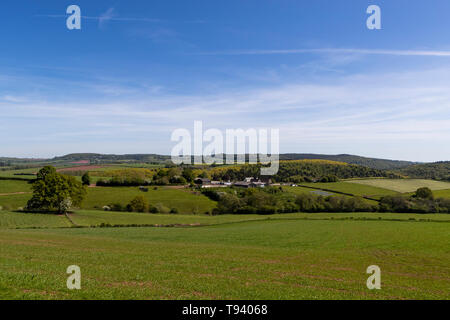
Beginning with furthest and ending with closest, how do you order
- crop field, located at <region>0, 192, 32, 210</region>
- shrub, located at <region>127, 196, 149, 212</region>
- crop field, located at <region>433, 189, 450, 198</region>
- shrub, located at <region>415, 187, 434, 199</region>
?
crop field, located at <region>433, 189, 450, 198</region> → shrub, located at <region>415, 187, 434, 199</region> → shrub, located at <region>127, 196, 149, 212</region> → crop field, located at <region>0, 192, 32, 210</region>

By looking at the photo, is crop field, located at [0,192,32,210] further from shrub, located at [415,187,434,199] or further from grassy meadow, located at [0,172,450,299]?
shrub, located at [415,187,434,199]

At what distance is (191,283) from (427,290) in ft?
46.4

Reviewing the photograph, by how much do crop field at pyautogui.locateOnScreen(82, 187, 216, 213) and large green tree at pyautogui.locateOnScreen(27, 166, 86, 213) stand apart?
15.7 metres

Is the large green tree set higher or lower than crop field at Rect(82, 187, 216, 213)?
higher

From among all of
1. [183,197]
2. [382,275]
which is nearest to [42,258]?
[382,275]

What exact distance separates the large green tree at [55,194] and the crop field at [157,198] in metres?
15.7

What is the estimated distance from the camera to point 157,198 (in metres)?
91.7

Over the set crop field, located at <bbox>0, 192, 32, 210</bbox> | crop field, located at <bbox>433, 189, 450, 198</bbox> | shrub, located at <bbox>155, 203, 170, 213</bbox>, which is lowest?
shrub, located at <bbox>155, 203, 170, 213</bbox>

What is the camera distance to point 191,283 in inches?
572

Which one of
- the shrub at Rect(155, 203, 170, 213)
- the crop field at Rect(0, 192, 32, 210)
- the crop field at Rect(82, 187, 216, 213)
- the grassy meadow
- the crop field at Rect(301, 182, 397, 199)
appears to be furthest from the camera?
the crop field at Rect(301, 182, 397, 199)

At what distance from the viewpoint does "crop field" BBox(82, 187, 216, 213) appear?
8400 cm

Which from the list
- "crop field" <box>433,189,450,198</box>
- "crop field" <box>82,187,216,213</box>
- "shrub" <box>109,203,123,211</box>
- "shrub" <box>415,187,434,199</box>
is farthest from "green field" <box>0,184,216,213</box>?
"crop field" <box>433,189,450,198</box>
